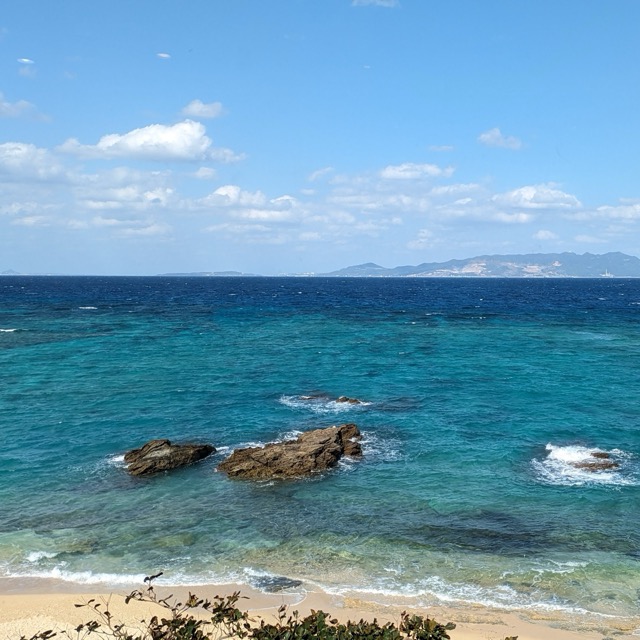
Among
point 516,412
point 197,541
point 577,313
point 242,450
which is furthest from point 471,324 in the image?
point 197,541

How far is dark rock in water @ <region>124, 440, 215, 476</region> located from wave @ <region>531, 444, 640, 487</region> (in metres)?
20.9

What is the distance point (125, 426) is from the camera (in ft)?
144

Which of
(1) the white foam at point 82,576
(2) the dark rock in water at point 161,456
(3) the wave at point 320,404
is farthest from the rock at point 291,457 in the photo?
(1) the white foam at point 82,576

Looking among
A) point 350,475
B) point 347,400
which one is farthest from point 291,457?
point 347,400

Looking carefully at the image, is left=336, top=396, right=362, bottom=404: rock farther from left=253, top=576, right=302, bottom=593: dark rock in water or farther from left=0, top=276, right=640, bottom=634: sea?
left=253, top=576, right=302, bottom=593: dark rock in water

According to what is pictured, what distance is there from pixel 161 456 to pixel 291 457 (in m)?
8.06

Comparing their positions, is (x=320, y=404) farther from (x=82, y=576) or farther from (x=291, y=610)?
(x=291, y=610)

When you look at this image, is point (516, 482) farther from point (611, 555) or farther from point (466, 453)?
point (611, 555)

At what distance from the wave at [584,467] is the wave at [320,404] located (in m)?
16.1

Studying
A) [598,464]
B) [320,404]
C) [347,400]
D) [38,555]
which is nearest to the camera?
[38,555]

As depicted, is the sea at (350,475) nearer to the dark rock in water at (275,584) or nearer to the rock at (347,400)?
the dark rock in water at (275,584)

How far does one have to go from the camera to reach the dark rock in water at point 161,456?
35.0 meters

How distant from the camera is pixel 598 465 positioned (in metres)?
35.2

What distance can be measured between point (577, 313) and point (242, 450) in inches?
4326
